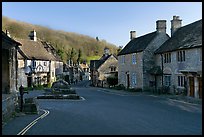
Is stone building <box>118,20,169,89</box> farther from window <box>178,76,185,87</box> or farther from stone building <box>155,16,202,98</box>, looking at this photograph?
window <box>178,76,185,87</box>

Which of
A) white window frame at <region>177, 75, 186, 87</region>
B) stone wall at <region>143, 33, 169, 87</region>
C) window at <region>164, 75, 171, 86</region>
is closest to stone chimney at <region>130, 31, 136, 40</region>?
stone wall at <region>143, 33, 169, 87</region>

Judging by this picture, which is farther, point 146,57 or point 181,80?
point 146,57

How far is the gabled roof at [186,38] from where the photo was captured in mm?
25648

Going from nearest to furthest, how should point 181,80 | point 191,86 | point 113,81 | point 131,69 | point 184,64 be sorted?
point 191,86 < point 184,64 < point 181,80 < point 131,69 < point 113,81

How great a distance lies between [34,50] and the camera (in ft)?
159

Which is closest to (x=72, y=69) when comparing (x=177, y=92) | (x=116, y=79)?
(x=116, y=79)

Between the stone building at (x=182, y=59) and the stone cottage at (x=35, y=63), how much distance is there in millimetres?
21544

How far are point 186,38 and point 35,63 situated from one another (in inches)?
1058

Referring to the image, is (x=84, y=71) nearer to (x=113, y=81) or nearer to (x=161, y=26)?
(x=113, y=81)

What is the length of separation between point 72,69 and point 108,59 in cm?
2991

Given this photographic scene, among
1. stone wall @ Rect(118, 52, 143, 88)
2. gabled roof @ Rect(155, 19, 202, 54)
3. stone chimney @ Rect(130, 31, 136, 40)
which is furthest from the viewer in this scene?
stone chimney @ Rect(130, 31, 136, 40)

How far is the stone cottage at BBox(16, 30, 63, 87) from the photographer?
143 feet

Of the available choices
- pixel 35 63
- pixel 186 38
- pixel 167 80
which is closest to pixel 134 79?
pixel 167 80

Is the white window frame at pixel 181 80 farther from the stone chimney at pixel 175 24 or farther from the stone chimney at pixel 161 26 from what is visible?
the stone chimney at pixel 161 26
